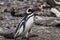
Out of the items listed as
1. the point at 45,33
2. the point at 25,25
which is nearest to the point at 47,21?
the point at 45,33

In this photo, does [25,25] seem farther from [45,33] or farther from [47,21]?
[47,21]

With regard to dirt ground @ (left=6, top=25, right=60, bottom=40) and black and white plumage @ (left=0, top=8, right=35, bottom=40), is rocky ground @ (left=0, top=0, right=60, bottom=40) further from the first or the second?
black and white plumage @ (left=0, top=8, right=35, bottom=40)

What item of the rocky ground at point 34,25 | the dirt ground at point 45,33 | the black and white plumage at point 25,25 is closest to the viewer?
the black and white plumage at point 25,25

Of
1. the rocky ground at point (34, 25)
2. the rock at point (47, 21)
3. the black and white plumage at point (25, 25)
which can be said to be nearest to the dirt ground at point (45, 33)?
the rocky ground at point (34, 25)

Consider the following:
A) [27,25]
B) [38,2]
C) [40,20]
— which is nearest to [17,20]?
[40,20]

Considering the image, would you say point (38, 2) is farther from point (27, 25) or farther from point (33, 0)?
point (27, 25)

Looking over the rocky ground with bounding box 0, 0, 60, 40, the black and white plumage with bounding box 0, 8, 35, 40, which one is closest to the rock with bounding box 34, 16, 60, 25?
the rocky ground with bounding box 0, 0, 60, 40

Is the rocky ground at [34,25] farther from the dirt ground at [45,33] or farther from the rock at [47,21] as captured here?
the rock at [47,21]

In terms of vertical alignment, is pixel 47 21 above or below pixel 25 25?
below

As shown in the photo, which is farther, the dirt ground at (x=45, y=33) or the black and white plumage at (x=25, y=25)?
the dirt ground at (x=45, y=33)

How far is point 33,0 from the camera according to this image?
1087cm

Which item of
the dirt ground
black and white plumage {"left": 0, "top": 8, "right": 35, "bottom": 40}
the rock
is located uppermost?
black and white plumage {"left": 0, "top": 8, "right": 35, "bottom": 40}

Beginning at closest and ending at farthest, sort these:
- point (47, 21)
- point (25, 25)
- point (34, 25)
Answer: point (25, 25), point (34, 25), point (47, 21)

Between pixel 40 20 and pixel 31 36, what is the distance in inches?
42.1
